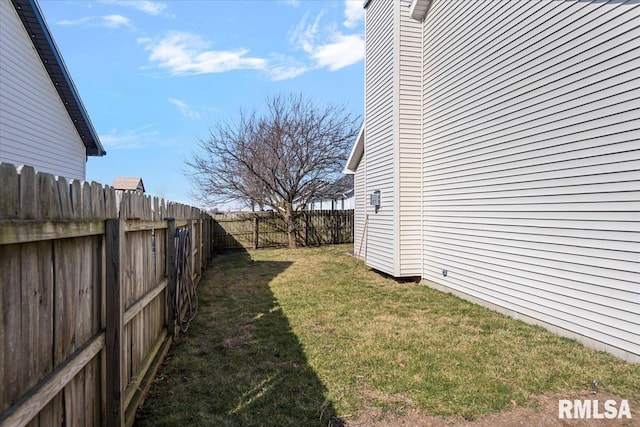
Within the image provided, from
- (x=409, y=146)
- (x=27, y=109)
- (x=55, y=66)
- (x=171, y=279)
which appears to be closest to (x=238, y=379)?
(x=171, y=279)

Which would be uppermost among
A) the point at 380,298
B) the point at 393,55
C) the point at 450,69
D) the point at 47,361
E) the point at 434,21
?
Result: the point at 434,21

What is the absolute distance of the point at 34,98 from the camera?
8.71 meters

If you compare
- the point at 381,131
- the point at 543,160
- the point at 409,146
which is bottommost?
the point at 543,160

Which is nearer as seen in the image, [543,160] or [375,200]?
[543,160]

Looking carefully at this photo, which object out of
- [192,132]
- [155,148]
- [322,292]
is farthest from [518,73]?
[155,148]

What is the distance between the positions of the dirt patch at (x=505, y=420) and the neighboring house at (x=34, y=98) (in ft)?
27.3

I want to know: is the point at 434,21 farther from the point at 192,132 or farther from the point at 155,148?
the point at 155,148

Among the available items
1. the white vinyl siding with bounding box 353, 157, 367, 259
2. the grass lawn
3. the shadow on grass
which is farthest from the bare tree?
the shadow on grass

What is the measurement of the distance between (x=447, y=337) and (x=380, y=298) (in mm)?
2207

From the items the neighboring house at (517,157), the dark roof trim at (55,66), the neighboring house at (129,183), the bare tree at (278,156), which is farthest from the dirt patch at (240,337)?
the neighboring house at (129,183)

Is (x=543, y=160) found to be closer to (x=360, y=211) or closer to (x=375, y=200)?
(x=375, y=200)

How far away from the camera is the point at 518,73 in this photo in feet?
17.1

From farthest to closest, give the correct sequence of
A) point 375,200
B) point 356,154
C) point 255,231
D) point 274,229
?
point 274,229 < point 255,231 < point 356,154 < point 375,200

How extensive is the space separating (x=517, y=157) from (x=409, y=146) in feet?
8.99
